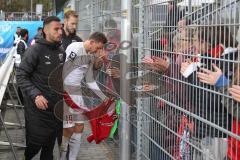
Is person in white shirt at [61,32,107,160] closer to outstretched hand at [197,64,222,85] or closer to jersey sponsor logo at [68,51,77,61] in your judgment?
jersey sponsor logo at [68,51,77,61]

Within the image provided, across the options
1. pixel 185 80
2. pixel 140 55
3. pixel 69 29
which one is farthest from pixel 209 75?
pixel 69 29

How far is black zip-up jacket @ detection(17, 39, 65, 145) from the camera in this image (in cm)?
525

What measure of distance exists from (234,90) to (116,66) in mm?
2868

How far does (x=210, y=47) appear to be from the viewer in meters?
3.08

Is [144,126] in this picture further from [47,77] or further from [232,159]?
[232,159]

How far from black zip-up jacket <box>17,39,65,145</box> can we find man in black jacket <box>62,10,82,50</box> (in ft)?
4.16

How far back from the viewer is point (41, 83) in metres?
5.31

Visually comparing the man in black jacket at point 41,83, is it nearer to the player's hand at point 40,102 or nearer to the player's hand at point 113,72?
the player's hand at point 40,102

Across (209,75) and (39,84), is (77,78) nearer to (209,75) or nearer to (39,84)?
(39,84)

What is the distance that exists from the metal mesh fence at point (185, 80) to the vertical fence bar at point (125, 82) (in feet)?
0.27

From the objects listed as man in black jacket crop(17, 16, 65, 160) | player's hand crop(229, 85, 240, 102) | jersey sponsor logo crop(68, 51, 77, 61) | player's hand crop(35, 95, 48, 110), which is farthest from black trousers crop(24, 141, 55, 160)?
player's hand crop(229, 85, 240, 102)

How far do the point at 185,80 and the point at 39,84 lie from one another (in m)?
2.25

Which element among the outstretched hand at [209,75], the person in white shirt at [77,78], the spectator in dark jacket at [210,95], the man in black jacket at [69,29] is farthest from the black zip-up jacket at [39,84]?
the outstretched hand at [209,75]

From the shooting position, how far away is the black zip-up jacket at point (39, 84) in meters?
5.25
